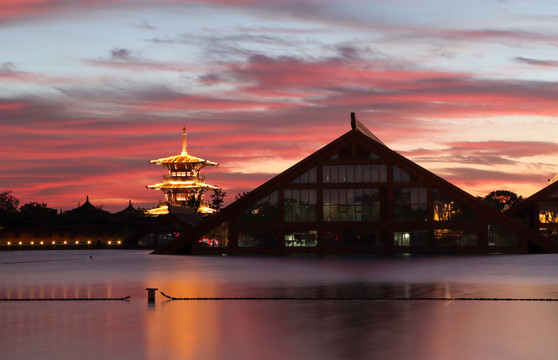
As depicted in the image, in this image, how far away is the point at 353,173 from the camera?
103188 mm

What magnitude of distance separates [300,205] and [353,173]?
769 centimetres

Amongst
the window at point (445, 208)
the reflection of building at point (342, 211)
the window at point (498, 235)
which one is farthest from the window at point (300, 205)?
Result: the window at point (498, 235)

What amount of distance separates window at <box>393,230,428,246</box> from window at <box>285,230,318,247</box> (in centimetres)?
998

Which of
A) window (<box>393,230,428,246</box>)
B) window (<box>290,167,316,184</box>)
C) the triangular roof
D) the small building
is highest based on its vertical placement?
window (<box>290,167,316,184</box>)

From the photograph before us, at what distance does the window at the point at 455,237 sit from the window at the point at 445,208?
159 centimetres

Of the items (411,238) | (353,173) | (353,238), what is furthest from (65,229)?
(411,238)

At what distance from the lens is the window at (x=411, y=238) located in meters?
102

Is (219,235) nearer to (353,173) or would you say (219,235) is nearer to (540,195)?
(353,173)

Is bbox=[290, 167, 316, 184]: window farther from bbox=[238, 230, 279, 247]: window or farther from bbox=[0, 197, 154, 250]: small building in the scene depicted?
bbox=[0, 197, 154, 250]: small building

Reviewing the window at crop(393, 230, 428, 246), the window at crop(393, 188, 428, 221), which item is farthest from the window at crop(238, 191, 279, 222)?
the window at crop(393, 230, 428, 246)

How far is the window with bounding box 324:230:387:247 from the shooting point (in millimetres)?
103250

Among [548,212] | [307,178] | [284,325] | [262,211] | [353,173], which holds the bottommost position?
[284,325]

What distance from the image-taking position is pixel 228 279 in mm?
48469

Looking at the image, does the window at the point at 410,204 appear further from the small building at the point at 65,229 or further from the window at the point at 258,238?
the small building at the point at 65,229
